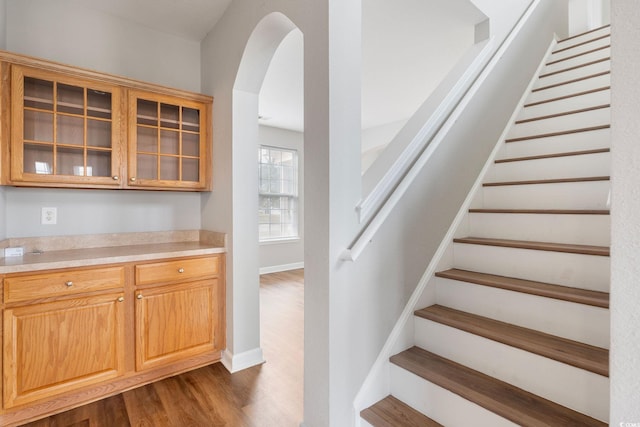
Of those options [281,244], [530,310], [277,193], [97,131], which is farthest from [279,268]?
[530,310]

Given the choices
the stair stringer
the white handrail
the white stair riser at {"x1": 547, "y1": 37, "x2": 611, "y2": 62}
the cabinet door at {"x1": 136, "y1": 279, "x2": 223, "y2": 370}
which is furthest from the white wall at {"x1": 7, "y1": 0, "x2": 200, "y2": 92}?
the white stair riser at {"x1": 547, "y1": 37, "x2": 611, "y2": 62}

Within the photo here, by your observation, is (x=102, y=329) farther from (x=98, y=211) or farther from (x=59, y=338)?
(x=98, y=211)

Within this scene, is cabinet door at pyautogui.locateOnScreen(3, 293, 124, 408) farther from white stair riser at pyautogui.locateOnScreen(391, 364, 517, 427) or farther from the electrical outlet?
white stair riser at pyautogui.locateOnScreen(391, 364, 517, 427)

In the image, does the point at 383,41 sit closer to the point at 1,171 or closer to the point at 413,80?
the point at 413,80

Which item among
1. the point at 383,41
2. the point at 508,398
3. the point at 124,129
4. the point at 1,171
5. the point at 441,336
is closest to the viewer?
the point at 508,398

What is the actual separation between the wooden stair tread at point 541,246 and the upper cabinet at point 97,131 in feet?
6.94

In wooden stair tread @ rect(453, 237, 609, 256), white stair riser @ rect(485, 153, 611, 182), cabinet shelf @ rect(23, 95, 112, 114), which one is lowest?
wooden stair tread @ rect(453, 237, 609, 256)

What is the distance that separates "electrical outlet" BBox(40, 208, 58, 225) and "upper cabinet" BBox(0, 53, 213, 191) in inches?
13.3

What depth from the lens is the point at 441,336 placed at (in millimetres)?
1619

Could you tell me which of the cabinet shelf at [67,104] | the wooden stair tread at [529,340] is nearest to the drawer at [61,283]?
the cabinet shelf at [67,104]

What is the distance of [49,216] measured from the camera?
7.27 feet

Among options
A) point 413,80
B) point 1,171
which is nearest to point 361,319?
point 1,171

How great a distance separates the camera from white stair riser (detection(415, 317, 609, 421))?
1127 millimetres

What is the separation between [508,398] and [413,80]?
11.6 feet
